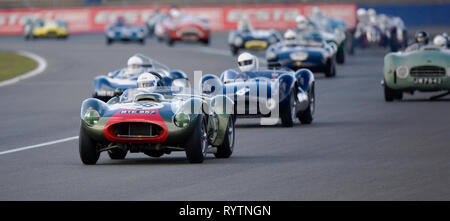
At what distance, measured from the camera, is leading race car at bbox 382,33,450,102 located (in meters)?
23.2

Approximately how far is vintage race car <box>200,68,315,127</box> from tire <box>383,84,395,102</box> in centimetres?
470

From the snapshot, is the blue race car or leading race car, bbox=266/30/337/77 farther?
the blue race car

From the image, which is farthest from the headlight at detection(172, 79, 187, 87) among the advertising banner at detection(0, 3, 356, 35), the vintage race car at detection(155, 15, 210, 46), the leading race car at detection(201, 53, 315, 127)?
the advertising banner at detection(0, 3, 356, 35)

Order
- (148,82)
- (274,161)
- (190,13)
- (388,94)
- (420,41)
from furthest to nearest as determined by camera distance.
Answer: (190,13)
(420,41)
(388,94)
(148,82)
(274,161)

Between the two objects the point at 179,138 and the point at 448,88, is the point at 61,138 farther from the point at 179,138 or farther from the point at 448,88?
the point at 448,88

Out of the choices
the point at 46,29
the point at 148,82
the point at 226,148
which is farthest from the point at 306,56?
the point at 46,29

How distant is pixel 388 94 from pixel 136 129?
11.6 meters

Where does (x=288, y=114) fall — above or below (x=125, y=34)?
below

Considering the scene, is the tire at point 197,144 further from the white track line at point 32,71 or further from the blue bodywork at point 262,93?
the white track line at point 32,71

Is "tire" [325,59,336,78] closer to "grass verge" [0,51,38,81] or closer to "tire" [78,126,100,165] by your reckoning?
"grass verge" [0,51,38,81]

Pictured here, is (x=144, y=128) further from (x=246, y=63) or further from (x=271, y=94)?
(x=246, y=63)

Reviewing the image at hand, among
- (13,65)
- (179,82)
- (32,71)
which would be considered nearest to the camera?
(179,82)

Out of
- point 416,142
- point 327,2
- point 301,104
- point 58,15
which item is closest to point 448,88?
point 301,104

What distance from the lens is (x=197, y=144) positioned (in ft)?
43.0
